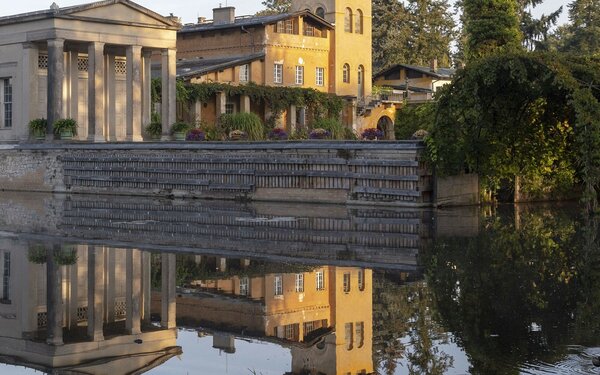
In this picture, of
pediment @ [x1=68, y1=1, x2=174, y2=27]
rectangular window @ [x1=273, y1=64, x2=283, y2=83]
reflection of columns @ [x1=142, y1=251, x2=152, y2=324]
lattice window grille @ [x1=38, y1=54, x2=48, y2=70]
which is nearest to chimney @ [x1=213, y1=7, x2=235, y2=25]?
rectangular window @ [x1=273, y1=64, x2=283, y2=83]

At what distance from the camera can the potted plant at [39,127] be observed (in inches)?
1617

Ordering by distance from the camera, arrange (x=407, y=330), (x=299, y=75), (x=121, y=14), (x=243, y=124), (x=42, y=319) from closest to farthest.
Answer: (x=407, y=330)
(x=42, y=319)
(x=121, y=14)
(x=243, y=124)
(x=299, y=75)

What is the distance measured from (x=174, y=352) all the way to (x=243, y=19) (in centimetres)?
5528

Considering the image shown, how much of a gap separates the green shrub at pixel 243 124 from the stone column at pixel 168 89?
801 cm

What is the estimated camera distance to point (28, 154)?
132ft

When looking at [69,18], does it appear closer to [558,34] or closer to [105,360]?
[105,360]

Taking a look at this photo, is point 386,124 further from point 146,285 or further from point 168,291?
point 168,291

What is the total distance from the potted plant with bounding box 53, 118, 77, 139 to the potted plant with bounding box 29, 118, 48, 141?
97 cm

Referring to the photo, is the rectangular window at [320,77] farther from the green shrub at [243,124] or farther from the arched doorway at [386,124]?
the green shrub at [243,124]

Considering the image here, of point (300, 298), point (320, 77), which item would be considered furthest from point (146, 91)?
point (300, 298)

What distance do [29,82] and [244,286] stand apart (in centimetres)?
2989

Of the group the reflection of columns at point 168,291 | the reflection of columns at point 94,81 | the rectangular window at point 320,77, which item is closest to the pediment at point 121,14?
the reflection of columns at point 94,81

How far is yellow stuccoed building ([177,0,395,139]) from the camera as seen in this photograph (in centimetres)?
5853

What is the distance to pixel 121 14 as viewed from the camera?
42.5 metres
